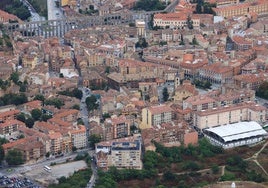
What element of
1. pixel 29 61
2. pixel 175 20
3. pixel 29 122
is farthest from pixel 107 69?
pixel 175 20

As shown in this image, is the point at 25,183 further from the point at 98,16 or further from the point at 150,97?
the point at 98,16

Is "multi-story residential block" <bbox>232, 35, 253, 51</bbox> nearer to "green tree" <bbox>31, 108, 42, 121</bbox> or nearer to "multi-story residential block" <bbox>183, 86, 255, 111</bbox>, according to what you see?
"multi-story residential block" <bbox>183, 86, 255, 111</bbox>

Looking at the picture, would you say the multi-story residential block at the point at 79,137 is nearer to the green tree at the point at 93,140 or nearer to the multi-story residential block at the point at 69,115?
the green tree at the point at 93,140

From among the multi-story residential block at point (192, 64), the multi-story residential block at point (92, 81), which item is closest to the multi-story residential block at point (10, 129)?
the multi-story residential block at point (92, 81)

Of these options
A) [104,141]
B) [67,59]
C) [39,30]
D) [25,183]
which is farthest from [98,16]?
[25,183]

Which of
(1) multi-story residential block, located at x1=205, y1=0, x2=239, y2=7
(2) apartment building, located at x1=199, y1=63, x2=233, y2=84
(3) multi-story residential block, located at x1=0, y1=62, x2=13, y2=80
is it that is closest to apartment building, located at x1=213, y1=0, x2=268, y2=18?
(1) multi-story residential block, located at x1=205, y1=0, x2=239, y2=7

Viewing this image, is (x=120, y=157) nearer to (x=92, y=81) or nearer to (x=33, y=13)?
(x=92, y=81)
